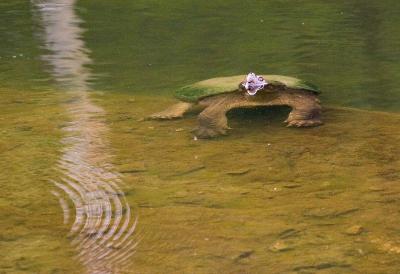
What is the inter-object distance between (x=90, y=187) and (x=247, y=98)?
1284mm

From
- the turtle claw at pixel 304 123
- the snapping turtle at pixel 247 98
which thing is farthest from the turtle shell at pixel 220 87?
the turtle claw at pixel 304 123

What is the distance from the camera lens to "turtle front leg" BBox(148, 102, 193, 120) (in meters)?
4.15

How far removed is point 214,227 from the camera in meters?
2.72

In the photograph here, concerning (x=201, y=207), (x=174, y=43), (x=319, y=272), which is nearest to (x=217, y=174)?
(x=201, y=207)

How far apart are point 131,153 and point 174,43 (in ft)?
8.55

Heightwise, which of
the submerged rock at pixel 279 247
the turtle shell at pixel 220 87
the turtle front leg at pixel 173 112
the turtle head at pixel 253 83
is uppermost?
the turtle head at pixel 253 83

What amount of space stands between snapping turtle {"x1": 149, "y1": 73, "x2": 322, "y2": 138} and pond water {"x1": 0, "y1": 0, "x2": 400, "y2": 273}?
3.3 inches

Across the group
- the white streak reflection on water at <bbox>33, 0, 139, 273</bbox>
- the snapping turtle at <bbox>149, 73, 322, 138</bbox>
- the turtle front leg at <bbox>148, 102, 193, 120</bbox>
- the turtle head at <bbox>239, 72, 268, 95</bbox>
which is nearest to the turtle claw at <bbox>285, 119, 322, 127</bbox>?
the snapping turtle at <bbox>149, 73, 322, 138</bbox>

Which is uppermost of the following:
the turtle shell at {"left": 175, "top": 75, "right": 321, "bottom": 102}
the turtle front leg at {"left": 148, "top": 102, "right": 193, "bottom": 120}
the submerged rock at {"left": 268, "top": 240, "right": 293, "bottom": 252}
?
the turtle shell at {"left": 175, "top": 75, "right": 321, "bottom": 102}

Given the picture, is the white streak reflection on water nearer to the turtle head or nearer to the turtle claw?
the turtle head

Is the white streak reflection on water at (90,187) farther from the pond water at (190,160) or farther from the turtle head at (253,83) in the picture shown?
the turtle head at (253,83)

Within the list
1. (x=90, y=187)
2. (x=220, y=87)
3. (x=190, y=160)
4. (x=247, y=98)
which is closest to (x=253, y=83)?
(x=247, y=98)

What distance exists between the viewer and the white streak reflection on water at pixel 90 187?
2.55 metres

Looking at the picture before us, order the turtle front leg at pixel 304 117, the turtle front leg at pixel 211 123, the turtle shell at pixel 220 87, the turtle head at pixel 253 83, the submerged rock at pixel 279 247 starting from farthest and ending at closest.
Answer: the turtle shell at pixel 220 87, the turtle head at pixel 253 83, the turtle front leg at pixel 304 117, the turtle front leg at pixel 211 123, the submerged rock at pixel 279 247
